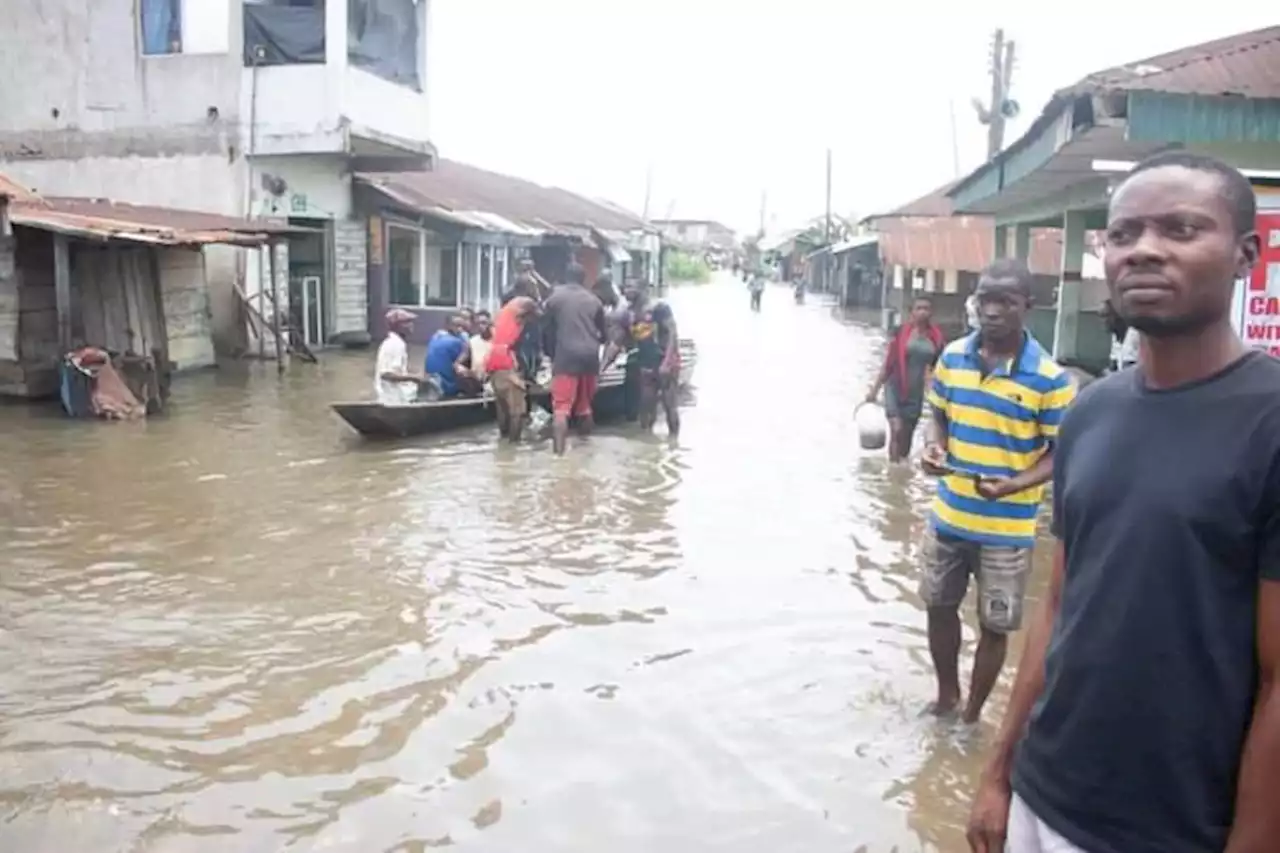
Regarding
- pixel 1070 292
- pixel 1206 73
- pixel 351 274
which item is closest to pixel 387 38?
pixel 351 274

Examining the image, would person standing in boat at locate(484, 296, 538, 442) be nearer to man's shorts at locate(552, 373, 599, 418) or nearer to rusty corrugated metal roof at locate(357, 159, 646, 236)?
man's shorts at locate(552, 373, 599, 418)

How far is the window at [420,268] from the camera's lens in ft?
74.7

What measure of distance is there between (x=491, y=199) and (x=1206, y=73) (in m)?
22.2

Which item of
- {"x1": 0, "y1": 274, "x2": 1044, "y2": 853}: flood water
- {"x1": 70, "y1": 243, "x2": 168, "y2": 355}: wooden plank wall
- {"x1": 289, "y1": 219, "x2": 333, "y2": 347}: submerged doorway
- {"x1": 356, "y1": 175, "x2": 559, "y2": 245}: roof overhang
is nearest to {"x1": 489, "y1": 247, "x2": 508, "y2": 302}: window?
{"x1": 356, "y1": 175, "x2": 559, "y2": 245}: roof overhang

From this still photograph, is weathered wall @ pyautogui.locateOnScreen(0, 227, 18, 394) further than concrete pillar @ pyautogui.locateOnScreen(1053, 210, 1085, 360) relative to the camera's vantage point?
Yes

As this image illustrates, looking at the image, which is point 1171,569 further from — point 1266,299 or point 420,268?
point 420,268

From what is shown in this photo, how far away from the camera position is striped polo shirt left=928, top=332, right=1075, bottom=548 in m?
4.11

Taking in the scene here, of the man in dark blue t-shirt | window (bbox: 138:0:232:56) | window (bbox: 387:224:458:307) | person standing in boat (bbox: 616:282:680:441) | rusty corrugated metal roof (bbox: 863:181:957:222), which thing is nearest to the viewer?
the man in dark blue t-shirt

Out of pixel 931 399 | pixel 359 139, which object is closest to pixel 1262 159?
pixel 931 399

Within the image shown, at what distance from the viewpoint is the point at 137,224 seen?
1334 cm

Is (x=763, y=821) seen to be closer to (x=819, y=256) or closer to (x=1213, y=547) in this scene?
(x=1213, y=547)

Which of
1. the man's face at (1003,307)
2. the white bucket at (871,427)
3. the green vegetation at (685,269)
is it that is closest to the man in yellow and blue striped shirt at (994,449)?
the man's face at (1003,307)

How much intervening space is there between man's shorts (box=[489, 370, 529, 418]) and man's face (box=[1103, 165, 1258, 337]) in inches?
369

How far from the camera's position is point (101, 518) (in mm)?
8094
